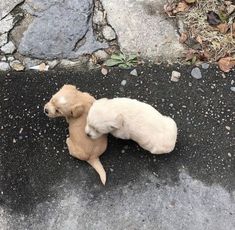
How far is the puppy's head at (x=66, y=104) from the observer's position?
3.57 metres

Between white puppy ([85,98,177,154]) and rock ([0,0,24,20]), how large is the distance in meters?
1.61

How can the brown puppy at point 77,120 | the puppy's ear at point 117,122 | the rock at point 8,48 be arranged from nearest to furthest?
the puppy's ear at point 117,122 < the brown puppy at point 77,120 < the rock at point 8,48

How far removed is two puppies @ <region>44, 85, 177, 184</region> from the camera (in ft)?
11.5

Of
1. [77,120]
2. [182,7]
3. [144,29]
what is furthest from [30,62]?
[182,7]

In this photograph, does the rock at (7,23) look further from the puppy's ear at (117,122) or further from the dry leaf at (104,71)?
the puppy's ear at (117,122)

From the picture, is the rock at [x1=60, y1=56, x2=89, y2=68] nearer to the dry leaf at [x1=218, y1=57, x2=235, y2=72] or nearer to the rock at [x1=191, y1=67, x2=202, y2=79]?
the rock at [x1=191, y1=67, x2=202, y2=79]

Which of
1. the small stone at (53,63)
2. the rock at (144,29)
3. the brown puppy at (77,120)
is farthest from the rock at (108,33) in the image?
the brown puppy at (77,120)

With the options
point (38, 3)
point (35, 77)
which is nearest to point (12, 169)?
point (35, 77)

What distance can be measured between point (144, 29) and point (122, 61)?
1.51 ft

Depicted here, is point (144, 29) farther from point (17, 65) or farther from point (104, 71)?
point (17, 65)

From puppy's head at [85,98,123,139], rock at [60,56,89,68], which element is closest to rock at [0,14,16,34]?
rock at [60,56,89,68]

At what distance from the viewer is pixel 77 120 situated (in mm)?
3693

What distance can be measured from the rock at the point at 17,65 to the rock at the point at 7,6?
1.70 ft

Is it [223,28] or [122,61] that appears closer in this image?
[122,61]
